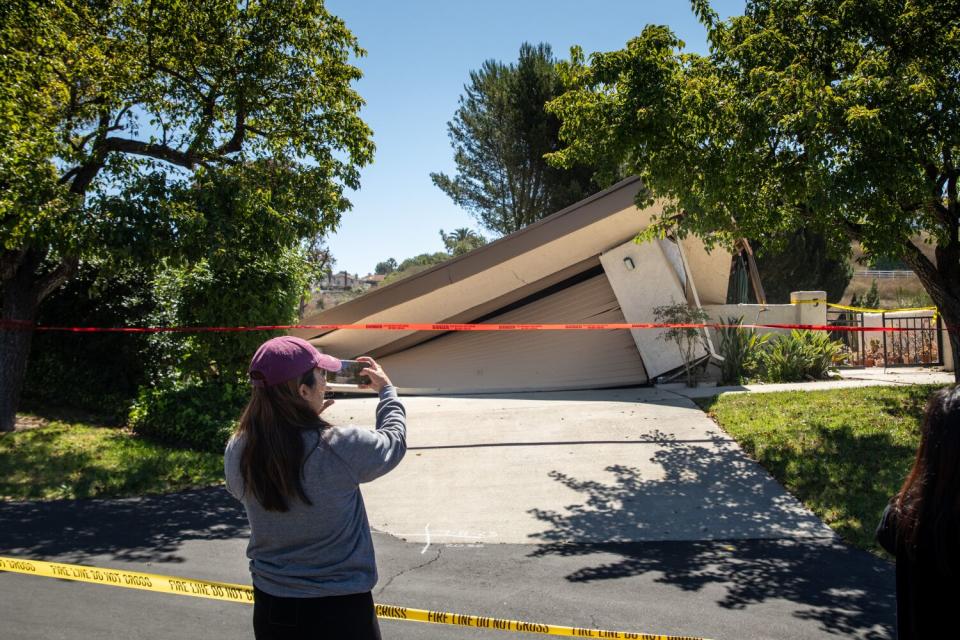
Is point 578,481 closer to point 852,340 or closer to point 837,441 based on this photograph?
point 837,441

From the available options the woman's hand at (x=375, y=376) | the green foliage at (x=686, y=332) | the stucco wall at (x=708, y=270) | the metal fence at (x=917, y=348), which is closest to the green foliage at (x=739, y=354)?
the green foliage at (x=686, y=332)

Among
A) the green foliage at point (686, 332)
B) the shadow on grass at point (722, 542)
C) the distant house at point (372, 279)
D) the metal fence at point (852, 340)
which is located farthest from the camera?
the distant house at point (372, 279)

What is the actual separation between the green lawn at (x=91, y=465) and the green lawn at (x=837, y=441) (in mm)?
6539

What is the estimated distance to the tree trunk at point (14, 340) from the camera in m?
9.68

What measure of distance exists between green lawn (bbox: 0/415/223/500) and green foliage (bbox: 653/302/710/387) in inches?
302

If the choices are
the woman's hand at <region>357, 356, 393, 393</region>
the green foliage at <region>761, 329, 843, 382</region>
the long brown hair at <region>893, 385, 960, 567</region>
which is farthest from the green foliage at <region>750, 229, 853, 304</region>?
the long brown hair at <region>893, 385, 960, 567</region>

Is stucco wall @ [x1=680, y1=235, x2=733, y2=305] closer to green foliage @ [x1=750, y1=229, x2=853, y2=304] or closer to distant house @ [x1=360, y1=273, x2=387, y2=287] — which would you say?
green foliage @ [x1=750, y1=229, x2=853, y2=304]

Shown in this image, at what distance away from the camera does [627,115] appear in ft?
27.7

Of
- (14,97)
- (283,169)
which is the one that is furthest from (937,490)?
(14,97)

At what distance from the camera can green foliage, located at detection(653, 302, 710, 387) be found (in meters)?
12.4

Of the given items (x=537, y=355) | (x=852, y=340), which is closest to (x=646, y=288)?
(x=537, y=355)

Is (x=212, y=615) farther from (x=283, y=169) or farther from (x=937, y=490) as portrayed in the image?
(x=283, y=169)

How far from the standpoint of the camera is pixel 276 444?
229cm

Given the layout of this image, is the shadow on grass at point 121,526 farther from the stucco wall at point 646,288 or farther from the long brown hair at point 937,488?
the stucco wall at point 646,288
